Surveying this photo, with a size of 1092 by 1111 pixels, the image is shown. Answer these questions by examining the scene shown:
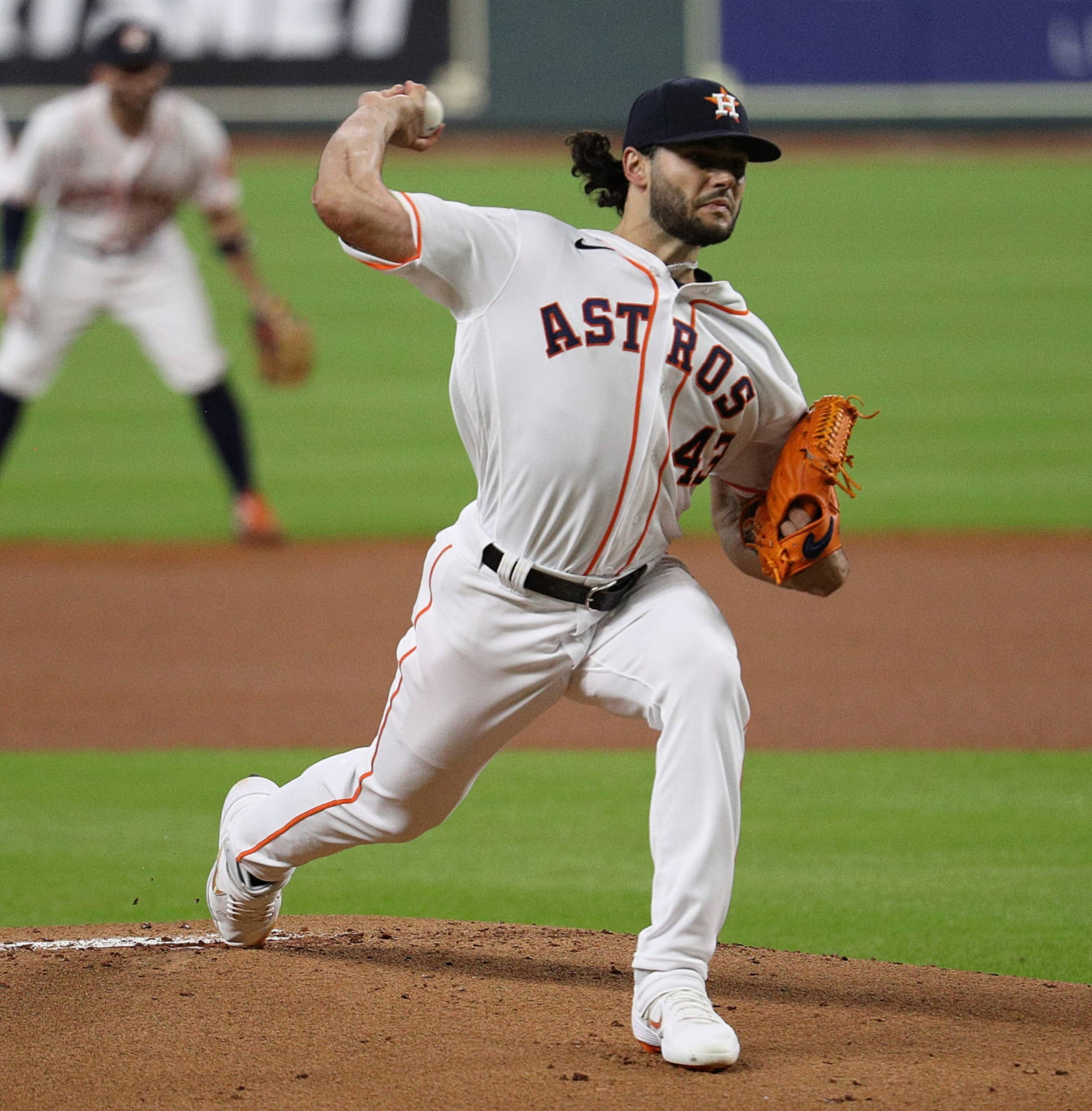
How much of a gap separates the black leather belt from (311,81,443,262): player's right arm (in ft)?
1.97

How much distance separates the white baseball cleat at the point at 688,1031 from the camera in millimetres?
3188

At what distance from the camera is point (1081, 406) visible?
1318 cm

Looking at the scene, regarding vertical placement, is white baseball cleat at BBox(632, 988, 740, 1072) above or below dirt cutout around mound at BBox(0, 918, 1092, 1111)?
above

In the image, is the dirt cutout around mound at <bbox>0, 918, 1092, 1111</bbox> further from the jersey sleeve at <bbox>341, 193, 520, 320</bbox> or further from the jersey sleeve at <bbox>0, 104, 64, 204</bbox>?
the jersey sleeve at <bbox>0, 104, 64, 204</bbox>

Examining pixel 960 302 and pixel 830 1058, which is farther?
pixel 960 302

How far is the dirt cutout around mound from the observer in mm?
3123

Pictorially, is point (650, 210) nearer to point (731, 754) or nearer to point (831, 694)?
point (731, 754)

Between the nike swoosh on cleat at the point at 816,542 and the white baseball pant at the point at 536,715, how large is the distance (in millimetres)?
254

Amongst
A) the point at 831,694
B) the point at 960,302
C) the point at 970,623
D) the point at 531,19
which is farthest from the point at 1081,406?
the point at 531,19

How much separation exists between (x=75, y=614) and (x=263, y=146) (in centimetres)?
1657

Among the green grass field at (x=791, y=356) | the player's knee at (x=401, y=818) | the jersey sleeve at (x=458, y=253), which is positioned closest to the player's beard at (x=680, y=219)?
the jersey sleeve at (x=458, y=253)

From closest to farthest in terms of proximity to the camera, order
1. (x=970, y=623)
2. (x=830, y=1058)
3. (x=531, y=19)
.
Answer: (x=830, y=1058)
(x=970, y=623)
(x=531, y=19)

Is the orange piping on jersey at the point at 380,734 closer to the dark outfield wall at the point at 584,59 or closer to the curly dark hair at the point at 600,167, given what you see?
the curly dark hair at the point at 600,167

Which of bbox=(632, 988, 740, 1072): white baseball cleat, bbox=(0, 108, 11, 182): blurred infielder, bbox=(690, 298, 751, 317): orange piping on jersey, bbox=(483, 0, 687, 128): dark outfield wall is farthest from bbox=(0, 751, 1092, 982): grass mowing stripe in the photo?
bbox=(483, 0, 687, 128): dark outfield wall
